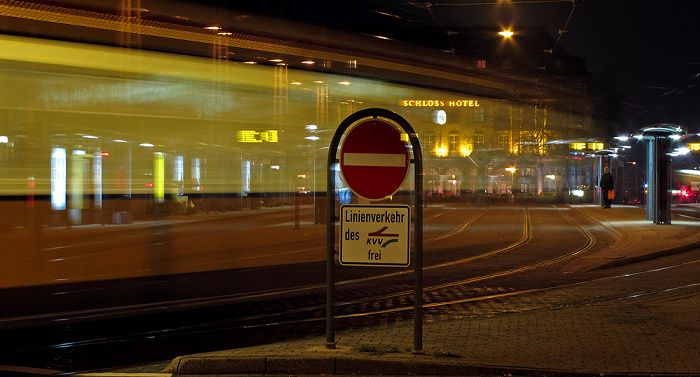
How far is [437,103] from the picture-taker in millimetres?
12078

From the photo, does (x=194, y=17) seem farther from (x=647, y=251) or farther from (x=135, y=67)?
(x=647, y=251)

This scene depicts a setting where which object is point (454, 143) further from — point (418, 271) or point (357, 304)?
point (418, 271)

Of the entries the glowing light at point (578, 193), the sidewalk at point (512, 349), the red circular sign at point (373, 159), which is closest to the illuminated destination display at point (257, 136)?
the sidewalk at point (512, 349)

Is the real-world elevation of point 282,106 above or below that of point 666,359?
above

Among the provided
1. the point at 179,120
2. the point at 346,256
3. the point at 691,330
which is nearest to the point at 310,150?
the point at 179,120

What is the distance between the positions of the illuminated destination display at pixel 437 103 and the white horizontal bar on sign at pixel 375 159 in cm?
548

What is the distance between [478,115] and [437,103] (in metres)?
→ 2.52

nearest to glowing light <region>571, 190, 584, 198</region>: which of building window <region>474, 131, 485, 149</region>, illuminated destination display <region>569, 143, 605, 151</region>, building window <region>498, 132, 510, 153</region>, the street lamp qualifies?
the street lamp

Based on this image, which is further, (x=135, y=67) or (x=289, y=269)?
(x=289, y=269)

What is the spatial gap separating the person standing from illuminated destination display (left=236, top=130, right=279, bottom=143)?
25488mm

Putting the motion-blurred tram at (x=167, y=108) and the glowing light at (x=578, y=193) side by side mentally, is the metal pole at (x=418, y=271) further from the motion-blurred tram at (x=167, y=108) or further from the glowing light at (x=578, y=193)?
the glowing light at (x=578, y=193)

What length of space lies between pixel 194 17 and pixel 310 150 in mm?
2748

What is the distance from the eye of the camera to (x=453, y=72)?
39.9 ft

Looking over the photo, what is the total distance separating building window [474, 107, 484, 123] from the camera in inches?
548
